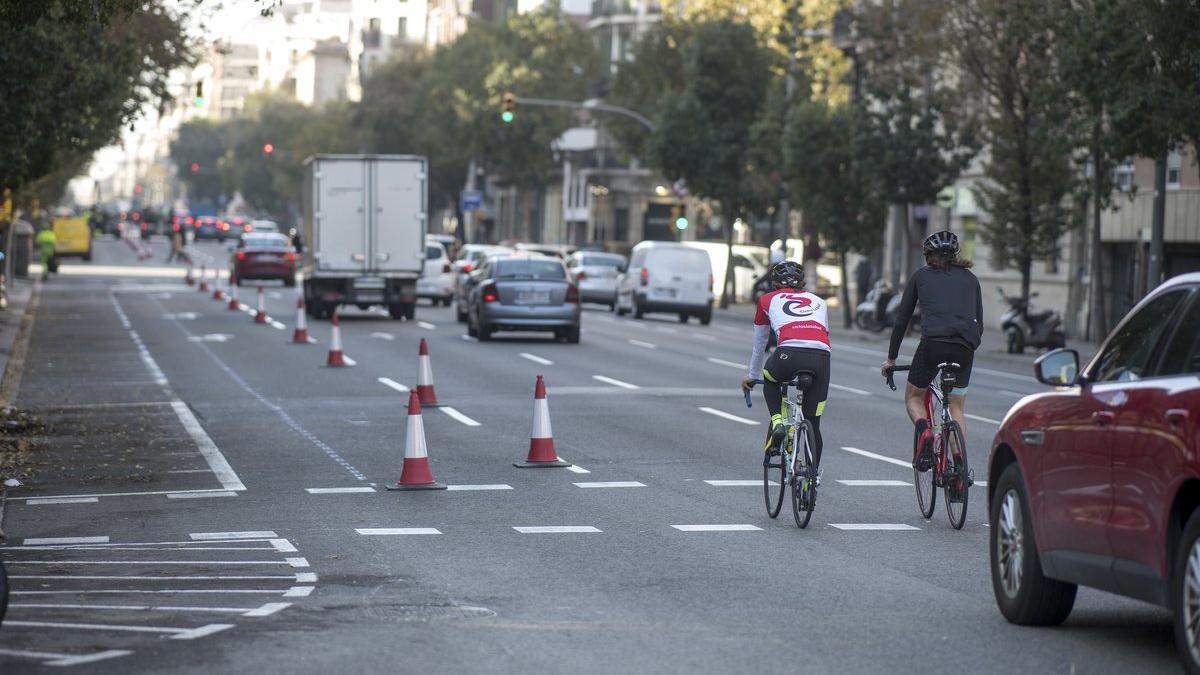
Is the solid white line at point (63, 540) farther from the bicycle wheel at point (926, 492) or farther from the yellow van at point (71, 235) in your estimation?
the yellow van at point (71, 235)

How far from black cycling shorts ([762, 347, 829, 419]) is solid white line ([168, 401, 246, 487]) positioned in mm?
4044

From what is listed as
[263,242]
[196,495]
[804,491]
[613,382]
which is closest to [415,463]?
[196,495]

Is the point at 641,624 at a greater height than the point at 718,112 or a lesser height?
lesser

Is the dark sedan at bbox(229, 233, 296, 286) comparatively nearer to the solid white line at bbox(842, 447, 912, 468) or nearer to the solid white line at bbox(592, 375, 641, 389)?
the solid white line at bbox(592, 375, 641, 389)

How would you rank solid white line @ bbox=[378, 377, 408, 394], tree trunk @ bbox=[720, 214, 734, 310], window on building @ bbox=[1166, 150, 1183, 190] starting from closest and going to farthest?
1. solid white line @ bbox=[378, 377, 408, 394]
2. window on building @ bbox=[1166, 150, 1183, 190]
3. tree trunk @ bbox=[720, 214, 734, 310]

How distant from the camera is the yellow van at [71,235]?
290ft

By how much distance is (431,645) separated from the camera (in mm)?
8359

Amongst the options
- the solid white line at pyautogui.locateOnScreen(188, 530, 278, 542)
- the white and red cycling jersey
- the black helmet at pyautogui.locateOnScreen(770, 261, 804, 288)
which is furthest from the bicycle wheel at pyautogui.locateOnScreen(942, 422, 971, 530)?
the solid white line at pyautogui.locateOnScreen(188, 530, 278, 542)

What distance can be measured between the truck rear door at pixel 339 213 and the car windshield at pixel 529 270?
21.1 feet

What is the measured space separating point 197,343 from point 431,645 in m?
26.2

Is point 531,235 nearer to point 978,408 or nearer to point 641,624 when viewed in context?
point 978,408

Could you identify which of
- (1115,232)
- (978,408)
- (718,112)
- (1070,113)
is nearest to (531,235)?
(718,112)

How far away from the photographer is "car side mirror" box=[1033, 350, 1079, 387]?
27.0 feet

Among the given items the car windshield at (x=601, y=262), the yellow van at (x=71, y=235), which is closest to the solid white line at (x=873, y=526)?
the car windshield at (x=601, y=262)
